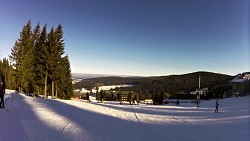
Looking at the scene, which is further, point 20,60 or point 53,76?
point 53,76

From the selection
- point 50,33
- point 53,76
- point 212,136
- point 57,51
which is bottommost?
point 212,136

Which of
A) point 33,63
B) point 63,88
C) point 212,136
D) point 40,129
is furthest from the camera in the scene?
point 63,88

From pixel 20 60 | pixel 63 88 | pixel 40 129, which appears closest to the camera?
pixel 40 129

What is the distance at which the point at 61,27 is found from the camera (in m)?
53.3

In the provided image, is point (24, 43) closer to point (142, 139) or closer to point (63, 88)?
point (63, 88)

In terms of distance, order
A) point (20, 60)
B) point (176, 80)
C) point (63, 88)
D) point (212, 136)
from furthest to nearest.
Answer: point (176, 80) < point (63, 88) < point (20, 60) < point (212, 136)

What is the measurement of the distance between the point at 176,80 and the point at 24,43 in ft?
526

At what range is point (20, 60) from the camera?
46.8 m

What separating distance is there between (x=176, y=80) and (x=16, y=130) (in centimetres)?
19015

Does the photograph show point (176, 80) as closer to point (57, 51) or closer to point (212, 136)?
point (57, 51)

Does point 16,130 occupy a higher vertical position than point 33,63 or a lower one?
lower

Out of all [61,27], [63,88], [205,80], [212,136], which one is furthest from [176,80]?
[212,136]

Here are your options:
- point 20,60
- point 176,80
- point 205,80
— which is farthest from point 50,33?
point 176,80

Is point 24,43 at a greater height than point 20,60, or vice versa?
point 24,43
